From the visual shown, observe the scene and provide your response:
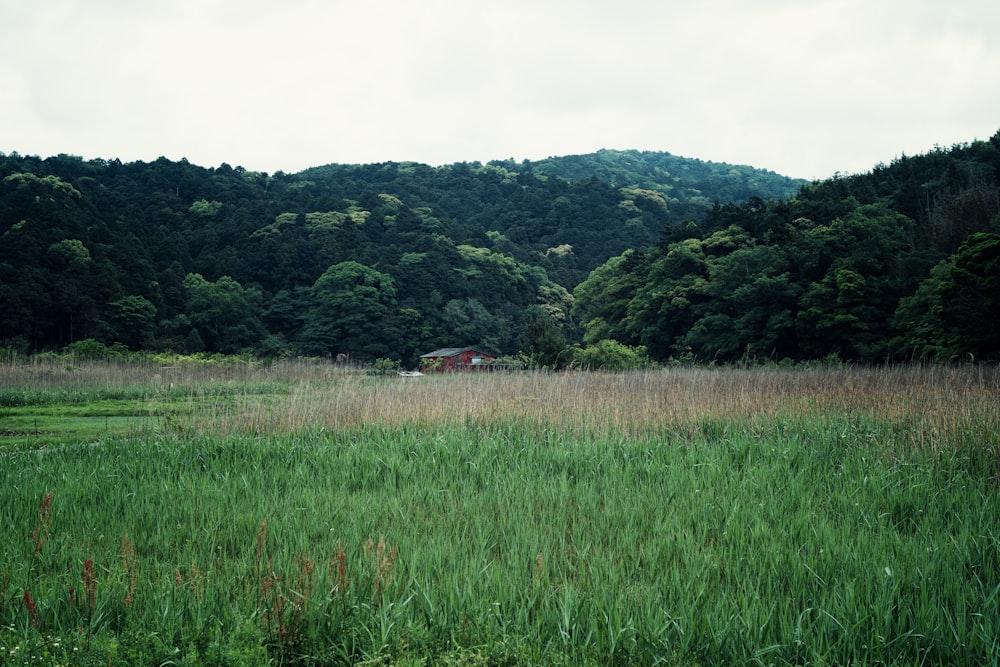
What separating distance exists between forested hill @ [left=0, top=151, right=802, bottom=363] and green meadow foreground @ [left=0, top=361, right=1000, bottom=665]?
3262cm

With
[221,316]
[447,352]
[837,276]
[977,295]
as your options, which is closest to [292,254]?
[221,316]

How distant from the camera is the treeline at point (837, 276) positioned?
61.7ft

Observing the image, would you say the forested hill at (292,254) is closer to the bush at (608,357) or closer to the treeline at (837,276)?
the treeline at (837,276)

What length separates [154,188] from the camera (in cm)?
6134

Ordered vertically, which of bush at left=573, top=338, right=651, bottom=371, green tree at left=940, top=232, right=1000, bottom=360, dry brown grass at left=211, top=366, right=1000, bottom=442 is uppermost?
green tree at left=940, top=232, right=1000, bottom=360

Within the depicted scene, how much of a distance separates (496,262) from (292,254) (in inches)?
696

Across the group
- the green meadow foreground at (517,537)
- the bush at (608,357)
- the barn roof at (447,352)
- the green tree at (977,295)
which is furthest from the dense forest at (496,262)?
the green meadow foreground at (517,537)

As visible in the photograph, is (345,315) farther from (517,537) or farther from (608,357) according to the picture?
(517,537)

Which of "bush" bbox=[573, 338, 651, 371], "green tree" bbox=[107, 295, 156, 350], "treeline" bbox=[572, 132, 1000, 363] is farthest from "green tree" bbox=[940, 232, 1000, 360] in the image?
"green tree" bbox=[107, 295, 156, 350]

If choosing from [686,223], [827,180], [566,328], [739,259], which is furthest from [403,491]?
[566,328]

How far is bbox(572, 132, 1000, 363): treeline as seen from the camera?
18.8 metres

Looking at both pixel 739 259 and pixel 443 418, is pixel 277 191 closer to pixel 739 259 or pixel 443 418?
pixel 739 259

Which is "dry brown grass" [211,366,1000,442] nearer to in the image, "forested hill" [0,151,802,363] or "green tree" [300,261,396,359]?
"forested hill" [0,151,802,363]

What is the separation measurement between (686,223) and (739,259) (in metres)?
8.39
